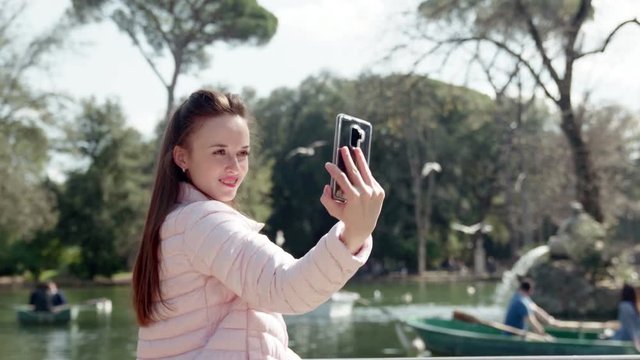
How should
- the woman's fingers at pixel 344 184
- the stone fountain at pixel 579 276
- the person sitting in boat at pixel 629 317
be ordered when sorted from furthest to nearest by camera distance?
the stone fountain at pixel 579 276 < the person sitting in boat at pixel 629 317 < the woman's fingers at pixel 344 184

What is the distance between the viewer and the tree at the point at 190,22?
1169 inches

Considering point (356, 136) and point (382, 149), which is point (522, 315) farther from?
point (382, 149)

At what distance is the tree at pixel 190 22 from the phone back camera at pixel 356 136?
28.5m

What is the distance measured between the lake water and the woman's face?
36.0 feet

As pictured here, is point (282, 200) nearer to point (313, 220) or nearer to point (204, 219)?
point (313, 220)

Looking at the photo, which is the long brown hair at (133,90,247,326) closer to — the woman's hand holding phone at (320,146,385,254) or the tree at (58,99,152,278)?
the woman's hand holding phone at (320,146,385,254)

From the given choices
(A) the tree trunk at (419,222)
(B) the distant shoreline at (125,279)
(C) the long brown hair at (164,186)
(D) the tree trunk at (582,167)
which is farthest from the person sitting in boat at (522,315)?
(A) the tree trunk at (419,222)

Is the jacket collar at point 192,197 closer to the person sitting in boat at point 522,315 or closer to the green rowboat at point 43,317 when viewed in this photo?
the person sitting in boat at point 522,315

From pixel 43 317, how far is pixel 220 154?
56.8 feet

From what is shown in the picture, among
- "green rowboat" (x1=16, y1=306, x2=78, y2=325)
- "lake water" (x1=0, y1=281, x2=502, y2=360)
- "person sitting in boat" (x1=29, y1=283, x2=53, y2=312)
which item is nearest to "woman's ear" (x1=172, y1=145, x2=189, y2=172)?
"lake water" (x1=0, y1=281, x2=502, y2=360)

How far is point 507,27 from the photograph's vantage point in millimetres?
18359

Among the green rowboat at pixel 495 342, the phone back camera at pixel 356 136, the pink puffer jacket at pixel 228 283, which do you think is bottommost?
the green rowboat at pixel 495 342

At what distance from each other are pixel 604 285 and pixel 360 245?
16320mm

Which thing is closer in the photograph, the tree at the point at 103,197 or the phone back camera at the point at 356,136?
the phone back camera at the point at 356,136
